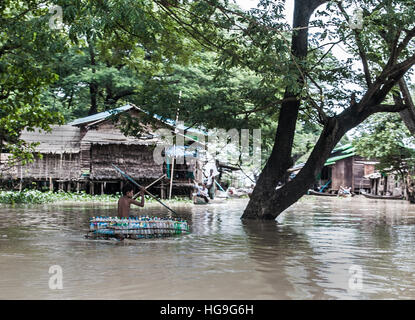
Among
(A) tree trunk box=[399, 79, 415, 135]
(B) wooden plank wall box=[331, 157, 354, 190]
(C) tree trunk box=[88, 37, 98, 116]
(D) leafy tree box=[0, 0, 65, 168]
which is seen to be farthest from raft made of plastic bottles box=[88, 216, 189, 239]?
(B) wooden plank wall box=[331, 157, 354, 190]

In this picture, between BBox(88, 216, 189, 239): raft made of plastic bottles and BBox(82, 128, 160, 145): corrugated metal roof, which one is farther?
BBox(82, 128, 160, 145): corrugated metal roof

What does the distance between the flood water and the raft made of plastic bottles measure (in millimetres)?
223

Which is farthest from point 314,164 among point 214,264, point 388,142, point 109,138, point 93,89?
point 93,89

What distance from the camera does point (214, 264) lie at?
23.0 ft

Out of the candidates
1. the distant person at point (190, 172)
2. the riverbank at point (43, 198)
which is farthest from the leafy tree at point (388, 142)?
the riverbank at point (43, 198)

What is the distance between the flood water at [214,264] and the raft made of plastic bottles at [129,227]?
0.22 metres

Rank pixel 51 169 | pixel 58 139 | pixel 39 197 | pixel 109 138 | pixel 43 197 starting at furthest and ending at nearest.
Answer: pixel 58 139 → pixel 51 169 → pixel 109 138 → pixel 43 197 → pixel 39 197

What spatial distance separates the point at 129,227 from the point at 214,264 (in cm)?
265

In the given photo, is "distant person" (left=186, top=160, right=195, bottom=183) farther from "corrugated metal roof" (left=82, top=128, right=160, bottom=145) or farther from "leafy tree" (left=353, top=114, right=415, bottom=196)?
"leafy tree" (left=353, top=114, right=415, bottom=196)

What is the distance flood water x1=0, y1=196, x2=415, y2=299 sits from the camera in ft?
17.5

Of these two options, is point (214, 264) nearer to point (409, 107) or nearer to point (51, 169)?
point (409, 107)
